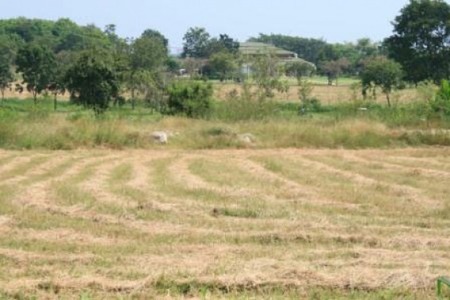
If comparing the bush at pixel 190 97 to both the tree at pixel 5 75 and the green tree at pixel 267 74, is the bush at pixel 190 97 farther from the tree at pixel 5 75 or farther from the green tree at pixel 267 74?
the tree at pixel 5 75

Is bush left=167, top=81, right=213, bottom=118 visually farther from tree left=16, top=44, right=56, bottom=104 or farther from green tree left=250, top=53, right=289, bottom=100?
tree left=16, top=44, right=56, bottom=104

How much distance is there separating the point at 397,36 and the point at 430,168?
33668mm

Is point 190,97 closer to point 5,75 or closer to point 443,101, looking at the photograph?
point 443,101

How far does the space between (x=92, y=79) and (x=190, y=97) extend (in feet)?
24.2

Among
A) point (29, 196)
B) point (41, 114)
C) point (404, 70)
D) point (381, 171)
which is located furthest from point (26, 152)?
point (404, 70)

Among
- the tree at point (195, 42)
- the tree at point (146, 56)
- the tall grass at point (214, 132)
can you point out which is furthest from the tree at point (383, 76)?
the tree at point (195, 42)

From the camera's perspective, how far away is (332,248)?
7.17 m

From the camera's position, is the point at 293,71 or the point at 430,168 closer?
the point at 430,168

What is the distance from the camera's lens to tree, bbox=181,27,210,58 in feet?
274

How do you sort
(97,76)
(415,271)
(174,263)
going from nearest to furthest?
(415,271) < (174,263) < (97,76)

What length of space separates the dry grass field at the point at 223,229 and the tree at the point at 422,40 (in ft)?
100

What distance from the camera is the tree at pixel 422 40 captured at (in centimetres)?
4481

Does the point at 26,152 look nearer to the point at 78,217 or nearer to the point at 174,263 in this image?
the point at 78,217

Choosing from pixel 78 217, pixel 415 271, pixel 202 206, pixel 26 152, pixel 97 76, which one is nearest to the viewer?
pixel 415 271
